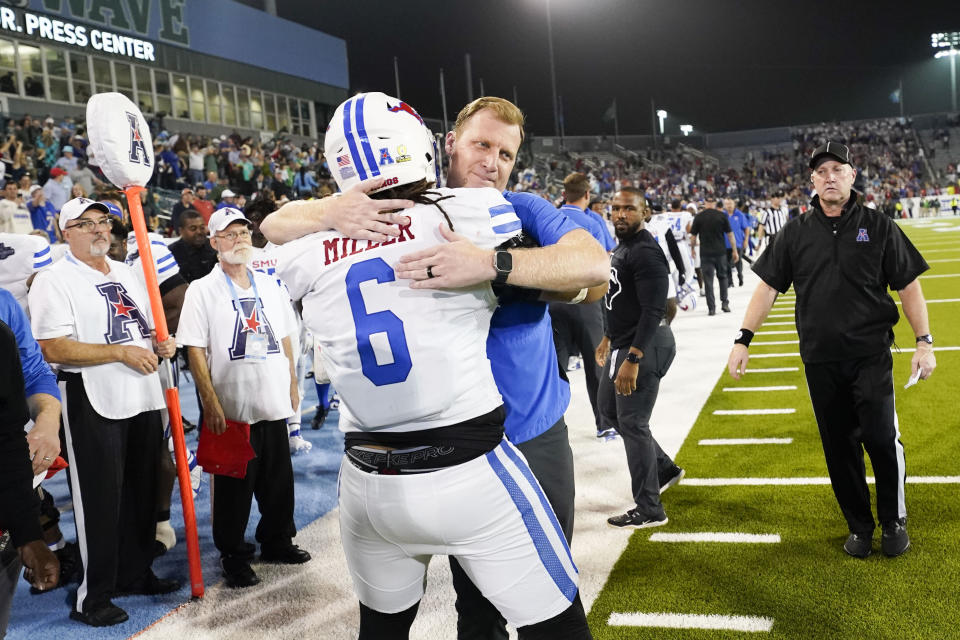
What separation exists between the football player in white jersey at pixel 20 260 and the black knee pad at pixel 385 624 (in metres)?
4.88

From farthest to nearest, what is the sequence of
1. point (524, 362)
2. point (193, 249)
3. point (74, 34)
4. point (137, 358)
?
point (74, 34) < point (193, 249) < point (137, 358) < point (524, 362)

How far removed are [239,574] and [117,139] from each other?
2.44 m

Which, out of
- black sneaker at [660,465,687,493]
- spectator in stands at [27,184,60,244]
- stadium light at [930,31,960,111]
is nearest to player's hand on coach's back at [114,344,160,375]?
black sneaker at [660,465,687,493]

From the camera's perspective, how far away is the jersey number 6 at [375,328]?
1845mm

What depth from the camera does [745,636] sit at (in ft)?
10.6

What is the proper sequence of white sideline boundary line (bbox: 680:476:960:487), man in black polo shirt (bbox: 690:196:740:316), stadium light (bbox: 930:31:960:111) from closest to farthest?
1. white sideline boundary line (bbox: 680:476:960:487)
2. man in black polo shirt (bbox: 690:196:740:316)
3. stadium light (bbox: 930:31:960:111)

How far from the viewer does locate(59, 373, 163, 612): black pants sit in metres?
3.91

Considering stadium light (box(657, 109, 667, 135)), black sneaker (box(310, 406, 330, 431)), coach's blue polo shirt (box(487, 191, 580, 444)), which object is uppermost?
stadium light (box(657, 109, 667, 135))

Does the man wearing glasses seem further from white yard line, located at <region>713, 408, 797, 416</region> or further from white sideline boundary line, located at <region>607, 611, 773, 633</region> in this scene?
white yard line, located at <region>713, 408, 797, 416</region>

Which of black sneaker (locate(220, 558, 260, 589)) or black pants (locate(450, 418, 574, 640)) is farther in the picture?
black sneaker (locate(220, 558, 260, 589))

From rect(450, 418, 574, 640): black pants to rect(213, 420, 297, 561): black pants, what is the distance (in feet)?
7.71

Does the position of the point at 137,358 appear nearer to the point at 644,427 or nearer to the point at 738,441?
the point at 644,427

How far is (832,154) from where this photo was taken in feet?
12.8

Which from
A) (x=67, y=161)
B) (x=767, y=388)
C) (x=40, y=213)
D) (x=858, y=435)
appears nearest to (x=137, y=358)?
(x=858, y=435)
